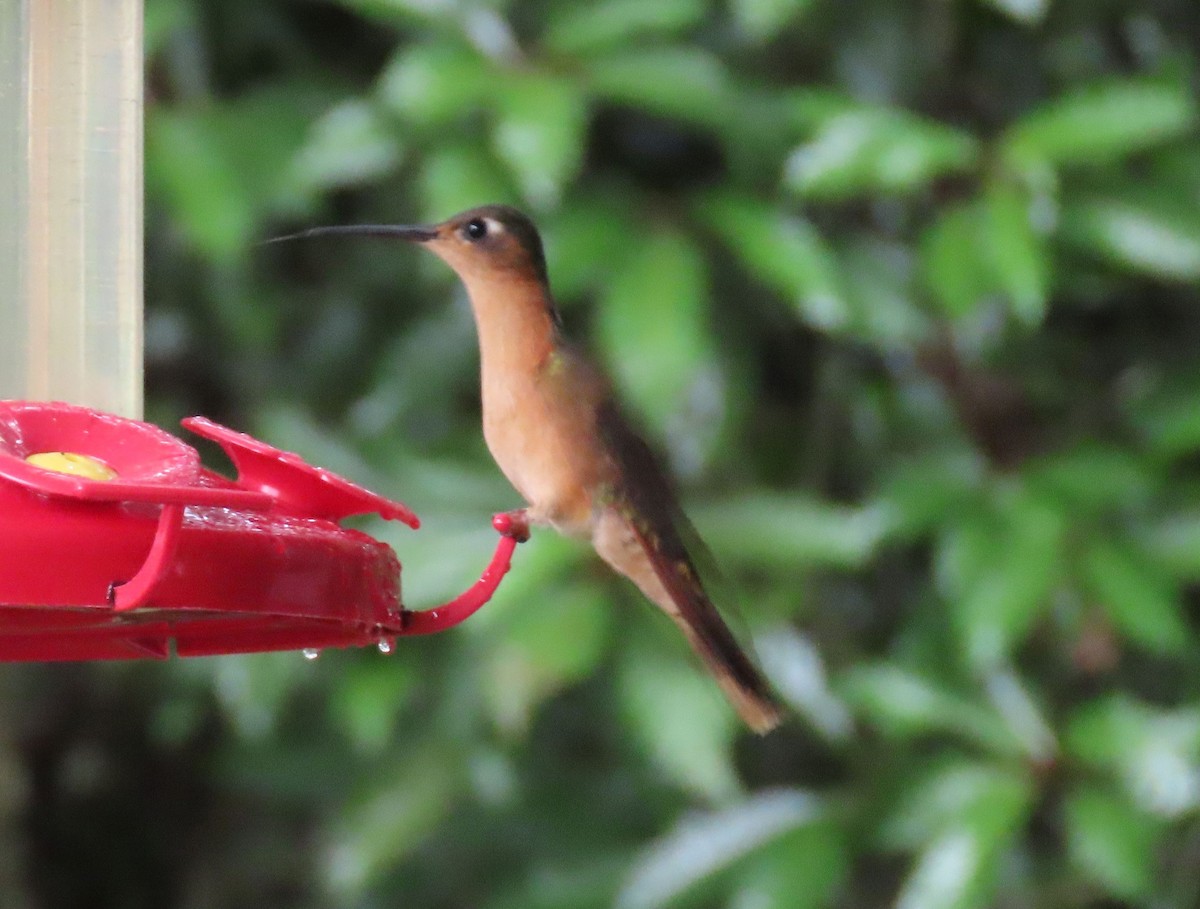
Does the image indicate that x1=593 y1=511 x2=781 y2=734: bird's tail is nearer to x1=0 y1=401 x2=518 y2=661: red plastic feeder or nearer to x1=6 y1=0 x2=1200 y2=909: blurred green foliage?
x1=0 y1=401 x2=518 y2=661: red plastic feeder

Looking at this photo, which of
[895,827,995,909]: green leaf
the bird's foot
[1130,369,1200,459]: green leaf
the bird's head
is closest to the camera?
the bird's foot

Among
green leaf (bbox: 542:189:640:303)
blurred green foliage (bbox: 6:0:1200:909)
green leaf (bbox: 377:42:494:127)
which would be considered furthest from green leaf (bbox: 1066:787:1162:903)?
green leaf (bbox: 377:42:494:127)

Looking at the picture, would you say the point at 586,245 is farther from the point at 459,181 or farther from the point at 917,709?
the point at 917,709

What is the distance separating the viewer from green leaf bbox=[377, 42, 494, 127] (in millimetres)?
2566

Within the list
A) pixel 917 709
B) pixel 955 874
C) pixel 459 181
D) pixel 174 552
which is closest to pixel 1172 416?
pixel 917 709

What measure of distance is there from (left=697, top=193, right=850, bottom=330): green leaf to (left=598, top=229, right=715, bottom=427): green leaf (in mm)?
99

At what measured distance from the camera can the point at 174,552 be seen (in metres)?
1.06

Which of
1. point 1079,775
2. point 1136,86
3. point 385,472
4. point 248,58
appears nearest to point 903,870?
point 1079,775

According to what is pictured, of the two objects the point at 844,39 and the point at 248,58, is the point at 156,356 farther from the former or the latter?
the point at 844,39

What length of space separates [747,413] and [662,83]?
706mm

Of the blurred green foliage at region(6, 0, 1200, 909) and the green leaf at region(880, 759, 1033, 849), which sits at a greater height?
the blurred green foliage at region(6, 0, 1200, 909)

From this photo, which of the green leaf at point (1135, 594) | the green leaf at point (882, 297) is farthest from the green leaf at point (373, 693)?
the green leaf at point (1135, 594)

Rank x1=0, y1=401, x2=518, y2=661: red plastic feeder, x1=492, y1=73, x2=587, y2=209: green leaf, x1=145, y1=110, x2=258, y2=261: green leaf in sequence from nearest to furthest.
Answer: x1=0, y1=401, x2=518, y2=661: red plastic feeder
x1=492, y1=73, x2=587, y2=209: green leaf
x1=145, y1=110, x2=258, y2=261: green leaf

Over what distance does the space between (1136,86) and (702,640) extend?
1.64m
